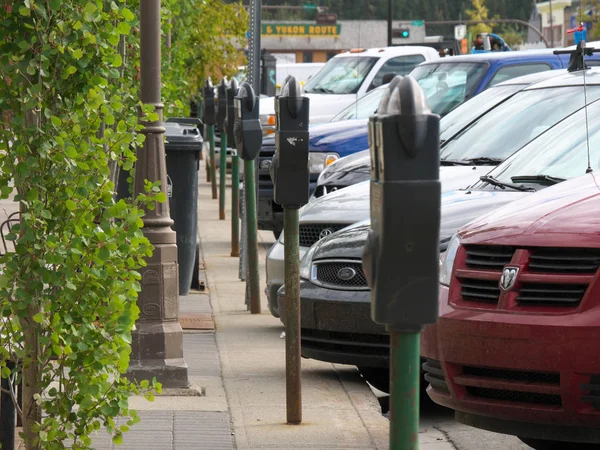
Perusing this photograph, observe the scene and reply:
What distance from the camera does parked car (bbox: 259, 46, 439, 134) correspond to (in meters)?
19.0

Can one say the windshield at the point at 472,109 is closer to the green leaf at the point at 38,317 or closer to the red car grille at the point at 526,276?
the red car grille at the point at 526,276

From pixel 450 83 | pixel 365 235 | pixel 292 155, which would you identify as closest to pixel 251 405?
pixel 365 235

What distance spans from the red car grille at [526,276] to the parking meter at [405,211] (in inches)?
70.2

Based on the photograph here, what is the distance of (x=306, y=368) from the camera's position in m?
8.37

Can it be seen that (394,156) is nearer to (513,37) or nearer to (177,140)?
(177,140)

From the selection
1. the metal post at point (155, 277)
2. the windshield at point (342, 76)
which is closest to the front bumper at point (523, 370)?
the metal post at point (155, 277)

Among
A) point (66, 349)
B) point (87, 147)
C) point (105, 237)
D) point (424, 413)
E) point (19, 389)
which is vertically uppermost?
point (87, 147)

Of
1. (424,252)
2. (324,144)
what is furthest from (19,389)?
(324,144)

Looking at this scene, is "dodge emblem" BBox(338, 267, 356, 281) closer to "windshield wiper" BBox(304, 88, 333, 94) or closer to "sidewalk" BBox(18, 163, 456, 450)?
"sidewalk" BBox(18, 163, 456, 450)

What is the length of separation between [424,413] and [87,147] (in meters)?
3.21

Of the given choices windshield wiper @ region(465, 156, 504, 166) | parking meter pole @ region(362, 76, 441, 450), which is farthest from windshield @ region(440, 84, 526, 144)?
parking meter pole @ region(362, 76, 441, 450)

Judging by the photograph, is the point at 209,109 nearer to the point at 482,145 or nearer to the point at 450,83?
the point at 450,83

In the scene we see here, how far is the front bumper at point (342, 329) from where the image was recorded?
7.17 m

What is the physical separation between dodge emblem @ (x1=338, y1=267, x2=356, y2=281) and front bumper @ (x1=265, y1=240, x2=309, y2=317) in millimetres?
1212
